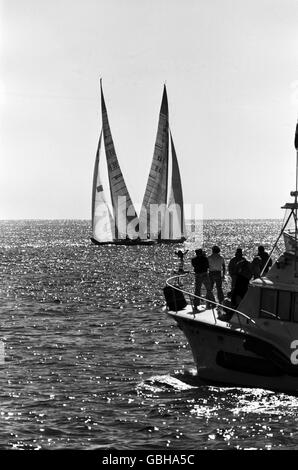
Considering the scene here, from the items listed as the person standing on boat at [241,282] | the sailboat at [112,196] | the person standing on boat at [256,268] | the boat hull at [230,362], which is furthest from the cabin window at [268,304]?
the sailboat at [112,196]

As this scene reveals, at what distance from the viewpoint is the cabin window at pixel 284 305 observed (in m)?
23.9

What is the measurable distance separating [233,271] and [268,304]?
7.57 ft

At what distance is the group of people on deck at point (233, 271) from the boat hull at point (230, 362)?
904mm

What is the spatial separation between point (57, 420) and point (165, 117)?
93011mm

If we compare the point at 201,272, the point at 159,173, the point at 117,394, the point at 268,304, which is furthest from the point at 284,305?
the point at 159,173

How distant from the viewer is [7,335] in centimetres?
3703

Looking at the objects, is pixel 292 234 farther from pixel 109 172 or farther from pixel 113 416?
pixel 109 172

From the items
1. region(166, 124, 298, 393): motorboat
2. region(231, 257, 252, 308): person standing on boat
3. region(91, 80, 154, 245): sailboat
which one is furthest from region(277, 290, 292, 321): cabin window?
region(91, 80, 154, 245): sailboat

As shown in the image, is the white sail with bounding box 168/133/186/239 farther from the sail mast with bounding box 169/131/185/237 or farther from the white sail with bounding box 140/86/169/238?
the white sail with bounding box 140/86/169/238

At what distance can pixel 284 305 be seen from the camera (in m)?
24.0

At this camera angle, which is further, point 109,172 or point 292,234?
point 109,172

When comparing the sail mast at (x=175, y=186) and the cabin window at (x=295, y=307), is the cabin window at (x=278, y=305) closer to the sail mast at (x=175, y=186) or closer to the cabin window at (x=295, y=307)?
the cabin window at (x=295, y=307)

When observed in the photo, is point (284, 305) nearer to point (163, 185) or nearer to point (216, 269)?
point (216, 269)
